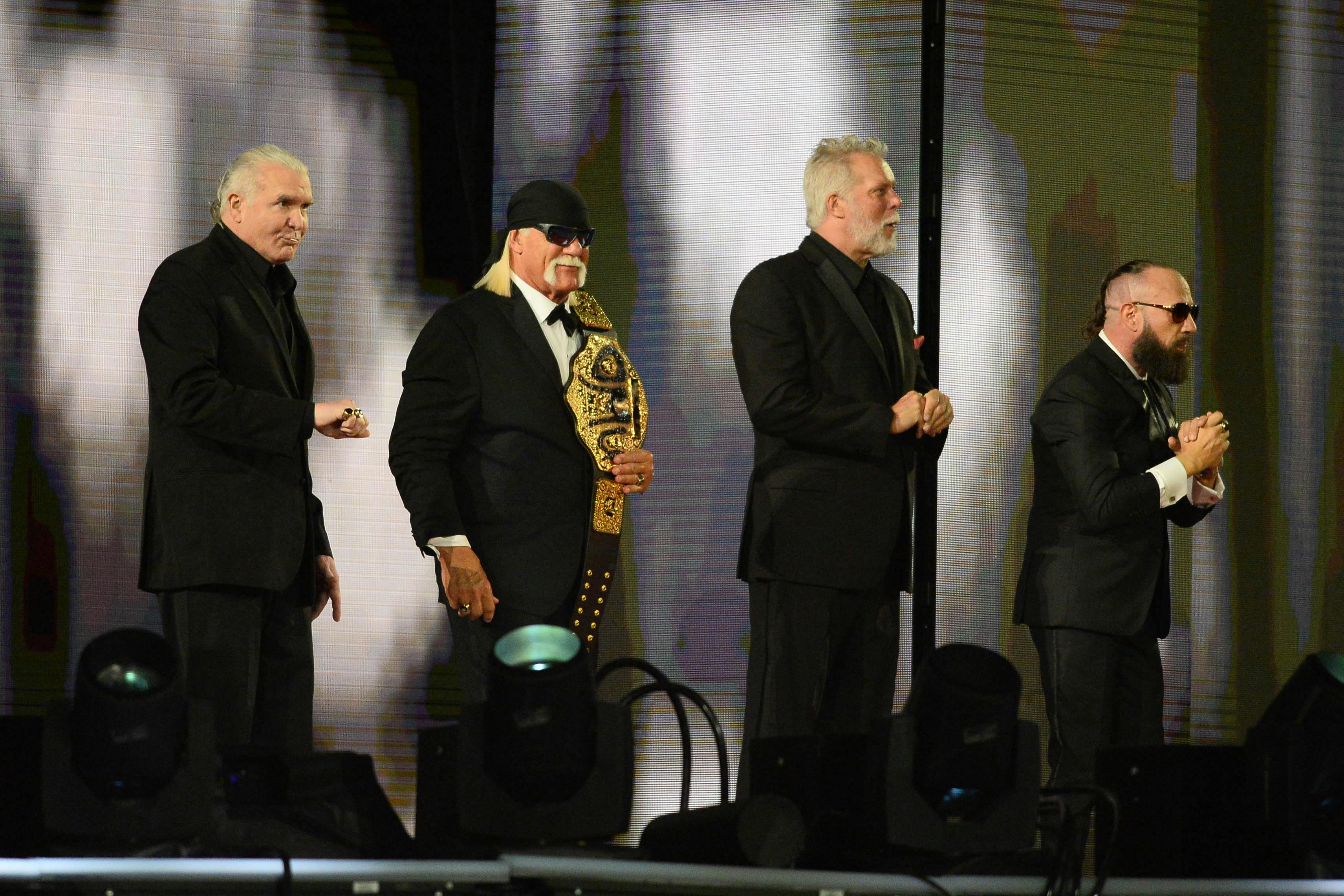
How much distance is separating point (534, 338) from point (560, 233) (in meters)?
0.23

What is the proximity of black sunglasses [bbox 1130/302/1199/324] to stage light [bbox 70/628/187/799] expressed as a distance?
2.64 meters

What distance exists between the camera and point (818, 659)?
359cm

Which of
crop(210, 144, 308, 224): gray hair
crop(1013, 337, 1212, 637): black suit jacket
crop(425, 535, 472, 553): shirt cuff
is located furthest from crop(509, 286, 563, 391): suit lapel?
crop(1013, 337, 1212, 637): black suit jacket

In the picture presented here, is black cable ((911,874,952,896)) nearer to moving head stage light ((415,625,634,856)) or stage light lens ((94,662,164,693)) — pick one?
moving head stage light ((415,625,634,856))

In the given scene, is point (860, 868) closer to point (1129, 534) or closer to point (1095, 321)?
point (1129, 534)

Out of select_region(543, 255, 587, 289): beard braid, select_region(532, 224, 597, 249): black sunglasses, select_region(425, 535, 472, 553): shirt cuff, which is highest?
select_region(532, 224, 597, 249): black sunglasses

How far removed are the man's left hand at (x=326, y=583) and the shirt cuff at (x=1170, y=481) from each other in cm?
183

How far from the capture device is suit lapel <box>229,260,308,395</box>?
3559mm

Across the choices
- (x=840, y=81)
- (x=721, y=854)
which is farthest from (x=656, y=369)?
(x=721, y=854)

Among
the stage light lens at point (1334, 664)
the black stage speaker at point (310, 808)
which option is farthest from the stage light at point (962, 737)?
the black stage speaker at point (310, 808)

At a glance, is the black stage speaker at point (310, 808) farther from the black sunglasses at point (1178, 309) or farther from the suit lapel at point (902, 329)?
the black sunglasses at point (1178, 309)

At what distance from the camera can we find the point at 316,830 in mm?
2711

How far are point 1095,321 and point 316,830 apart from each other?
2.52 meters

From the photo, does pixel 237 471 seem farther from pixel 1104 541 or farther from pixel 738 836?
pixel 1104 541
